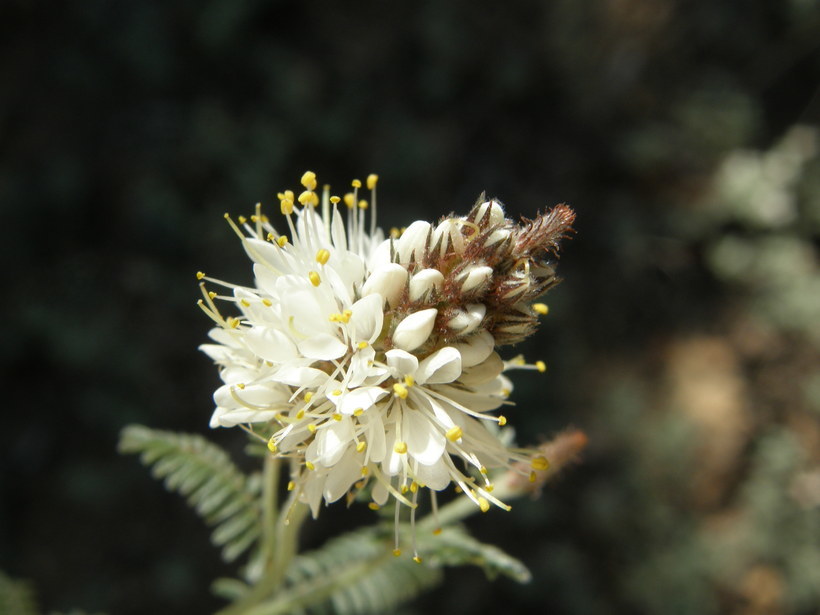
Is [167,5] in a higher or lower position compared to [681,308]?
higher

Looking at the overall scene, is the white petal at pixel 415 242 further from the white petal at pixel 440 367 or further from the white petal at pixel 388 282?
the white petal at pixel 440 367

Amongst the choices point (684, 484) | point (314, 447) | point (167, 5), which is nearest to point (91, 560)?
point (314, 447)

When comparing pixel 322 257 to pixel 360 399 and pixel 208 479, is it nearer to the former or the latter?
pixel 360 399

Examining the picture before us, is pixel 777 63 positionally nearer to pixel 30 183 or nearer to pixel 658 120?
pixel 658 120

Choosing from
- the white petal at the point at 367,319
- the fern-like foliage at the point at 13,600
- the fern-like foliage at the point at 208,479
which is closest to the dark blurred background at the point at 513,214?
the fern-like foliage at the point at 13,600

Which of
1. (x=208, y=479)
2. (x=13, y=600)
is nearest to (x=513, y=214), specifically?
(x=208, y=479)

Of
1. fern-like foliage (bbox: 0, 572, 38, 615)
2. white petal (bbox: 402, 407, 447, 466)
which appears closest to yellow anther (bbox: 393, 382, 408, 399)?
white petal (bbox: 402, 407, 447, 466)

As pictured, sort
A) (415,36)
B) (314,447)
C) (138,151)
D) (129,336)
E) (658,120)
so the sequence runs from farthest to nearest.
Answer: (658,120), (415,36), (138,151), (129,336), (314,447)
